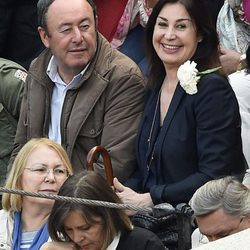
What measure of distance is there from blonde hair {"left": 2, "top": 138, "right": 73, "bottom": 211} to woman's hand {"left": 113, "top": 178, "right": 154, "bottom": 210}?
25 centimetres

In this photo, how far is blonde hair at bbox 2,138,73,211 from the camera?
5113 mm

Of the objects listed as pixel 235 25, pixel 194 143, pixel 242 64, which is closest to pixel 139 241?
pixel 194 143

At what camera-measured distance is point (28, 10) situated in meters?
6.76

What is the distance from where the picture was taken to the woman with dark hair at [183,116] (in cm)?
503

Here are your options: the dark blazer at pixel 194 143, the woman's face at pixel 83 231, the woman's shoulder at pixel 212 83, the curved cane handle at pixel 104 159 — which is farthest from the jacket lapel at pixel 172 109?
the woman's face at pixel 83 231

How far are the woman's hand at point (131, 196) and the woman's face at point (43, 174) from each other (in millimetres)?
271

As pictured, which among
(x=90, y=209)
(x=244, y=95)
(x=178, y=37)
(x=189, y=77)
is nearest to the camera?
(x=90, y=209)

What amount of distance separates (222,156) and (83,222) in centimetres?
92

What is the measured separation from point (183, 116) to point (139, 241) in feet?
2.81

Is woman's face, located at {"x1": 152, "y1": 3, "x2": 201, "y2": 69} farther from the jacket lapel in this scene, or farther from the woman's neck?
the woman's neck

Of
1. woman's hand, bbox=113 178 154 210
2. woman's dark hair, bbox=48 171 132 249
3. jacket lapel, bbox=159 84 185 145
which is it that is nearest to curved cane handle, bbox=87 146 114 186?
woman's hand, bbox=113 178 154 210

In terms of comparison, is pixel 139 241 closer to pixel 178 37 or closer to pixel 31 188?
pixel 31 188

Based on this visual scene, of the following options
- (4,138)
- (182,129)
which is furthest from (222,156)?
(4,138)

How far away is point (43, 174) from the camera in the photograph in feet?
16.7
